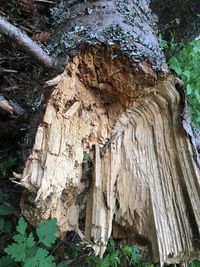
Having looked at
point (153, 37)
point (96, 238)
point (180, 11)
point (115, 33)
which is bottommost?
point (96, 238)

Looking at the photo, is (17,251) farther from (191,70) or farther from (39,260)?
(191,70)

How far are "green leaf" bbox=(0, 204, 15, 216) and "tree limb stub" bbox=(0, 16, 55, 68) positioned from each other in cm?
61

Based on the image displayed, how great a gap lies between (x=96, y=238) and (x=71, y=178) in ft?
0.76

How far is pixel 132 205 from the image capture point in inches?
59.3

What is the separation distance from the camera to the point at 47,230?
1426 millimetres

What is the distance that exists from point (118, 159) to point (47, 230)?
367 millimetres

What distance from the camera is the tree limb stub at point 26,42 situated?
140 centimetres

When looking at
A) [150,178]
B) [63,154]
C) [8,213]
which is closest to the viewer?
[63,154]

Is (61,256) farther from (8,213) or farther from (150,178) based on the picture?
(150,178)

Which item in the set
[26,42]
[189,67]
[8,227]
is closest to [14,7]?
[26,42]

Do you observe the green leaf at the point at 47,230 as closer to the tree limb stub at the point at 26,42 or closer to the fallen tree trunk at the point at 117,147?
the fallen tree trunk at the point at 117,147

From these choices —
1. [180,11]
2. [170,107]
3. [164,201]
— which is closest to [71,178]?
[164,201]

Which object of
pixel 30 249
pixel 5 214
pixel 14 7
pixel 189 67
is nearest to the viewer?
pixel 30 249

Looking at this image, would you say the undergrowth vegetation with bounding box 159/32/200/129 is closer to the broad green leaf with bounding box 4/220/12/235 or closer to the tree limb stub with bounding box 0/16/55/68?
the tree limb stub with bounding box 0/16/55/68
